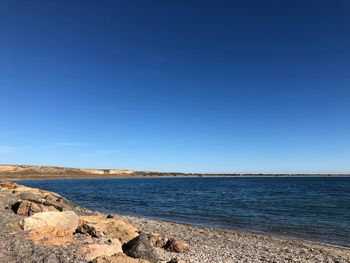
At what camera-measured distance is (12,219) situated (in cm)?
1459

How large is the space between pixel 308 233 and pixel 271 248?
7421 millimetres

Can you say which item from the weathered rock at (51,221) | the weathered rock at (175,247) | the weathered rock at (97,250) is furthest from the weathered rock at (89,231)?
the weathered rock at (175,247)

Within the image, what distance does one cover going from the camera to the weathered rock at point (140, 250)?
11.8 metres

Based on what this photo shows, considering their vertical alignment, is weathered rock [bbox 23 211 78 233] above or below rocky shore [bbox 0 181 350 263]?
above

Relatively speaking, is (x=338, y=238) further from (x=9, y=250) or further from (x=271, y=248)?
(x=9, y=250)

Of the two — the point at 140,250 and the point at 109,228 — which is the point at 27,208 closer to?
the point at 109,228

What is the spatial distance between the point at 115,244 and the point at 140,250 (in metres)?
1.12

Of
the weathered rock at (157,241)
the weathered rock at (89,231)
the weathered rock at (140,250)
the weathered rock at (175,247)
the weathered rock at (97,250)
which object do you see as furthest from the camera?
the weathered rock at (157,241)

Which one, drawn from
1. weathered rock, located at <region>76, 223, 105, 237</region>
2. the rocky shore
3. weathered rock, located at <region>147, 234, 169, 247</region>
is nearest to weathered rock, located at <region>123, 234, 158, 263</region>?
the rocky shore

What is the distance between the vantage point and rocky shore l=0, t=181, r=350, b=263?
35.0 ft

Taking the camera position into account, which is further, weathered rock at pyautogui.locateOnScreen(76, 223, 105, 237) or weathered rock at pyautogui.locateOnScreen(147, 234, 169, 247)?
weathered rock at pyautogui.locateOnScreen(147, 234, 169, 247)

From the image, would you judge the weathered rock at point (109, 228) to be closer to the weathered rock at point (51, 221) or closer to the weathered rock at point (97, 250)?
the weathered rock at point (51, 221)

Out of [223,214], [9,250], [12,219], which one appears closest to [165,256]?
[9,250]

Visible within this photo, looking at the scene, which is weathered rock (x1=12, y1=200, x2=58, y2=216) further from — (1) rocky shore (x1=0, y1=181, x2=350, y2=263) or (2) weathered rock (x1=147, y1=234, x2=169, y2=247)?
(2) weathered rock (x1=147, y1=234, x2=169, y2=247)
